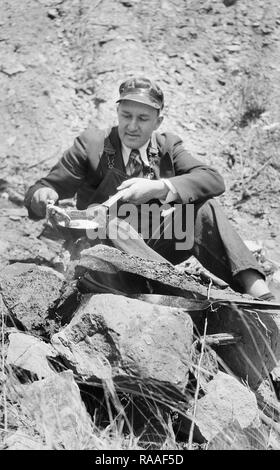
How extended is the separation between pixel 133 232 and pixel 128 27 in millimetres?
3377

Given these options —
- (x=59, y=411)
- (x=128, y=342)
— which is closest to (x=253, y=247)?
(x=128, y=342)

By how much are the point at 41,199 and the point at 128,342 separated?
3.65 feet

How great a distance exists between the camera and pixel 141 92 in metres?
3.80

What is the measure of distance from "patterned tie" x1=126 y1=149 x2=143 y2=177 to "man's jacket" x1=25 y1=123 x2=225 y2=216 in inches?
1.5

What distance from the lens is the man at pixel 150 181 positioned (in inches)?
140

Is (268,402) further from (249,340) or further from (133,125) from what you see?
(133,125)

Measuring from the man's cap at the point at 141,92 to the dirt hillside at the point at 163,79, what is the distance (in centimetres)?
173

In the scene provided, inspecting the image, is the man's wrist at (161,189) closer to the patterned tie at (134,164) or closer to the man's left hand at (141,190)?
the man's left hand at (141,190)

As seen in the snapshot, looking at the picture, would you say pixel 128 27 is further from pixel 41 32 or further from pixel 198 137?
pixel 198 137

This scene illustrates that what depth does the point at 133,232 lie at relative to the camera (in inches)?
138

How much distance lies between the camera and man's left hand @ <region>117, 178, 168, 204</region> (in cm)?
352

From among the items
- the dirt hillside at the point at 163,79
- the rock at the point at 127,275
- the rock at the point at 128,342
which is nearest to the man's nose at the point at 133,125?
the rock at the point at 127,275

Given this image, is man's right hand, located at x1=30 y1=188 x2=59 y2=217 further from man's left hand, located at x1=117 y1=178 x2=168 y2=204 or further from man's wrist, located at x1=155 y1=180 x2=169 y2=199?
man's wrist, located at x1=155 y1=180 x2=169 y2=199
